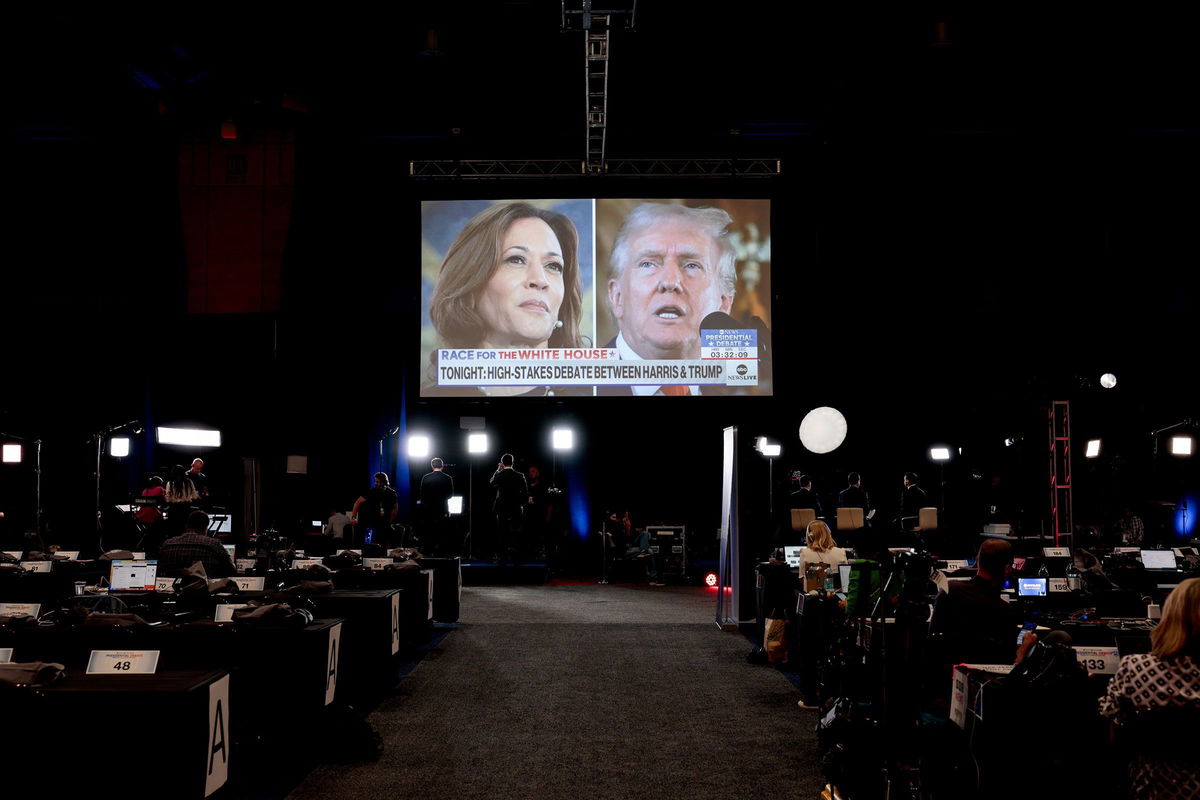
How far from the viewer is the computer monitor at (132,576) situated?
6.24m

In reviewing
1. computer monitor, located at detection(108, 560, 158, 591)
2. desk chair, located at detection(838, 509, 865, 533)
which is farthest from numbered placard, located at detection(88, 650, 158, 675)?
desk chair, located at detection(838, 509, 865, 533)

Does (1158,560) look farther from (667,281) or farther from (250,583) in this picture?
(250,583)

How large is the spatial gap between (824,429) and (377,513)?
5602 mm

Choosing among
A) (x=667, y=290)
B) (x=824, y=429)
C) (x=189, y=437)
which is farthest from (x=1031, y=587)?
(x=189, y=437)

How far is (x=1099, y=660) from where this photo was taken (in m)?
3.54

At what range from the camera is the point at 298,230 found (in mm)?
12164

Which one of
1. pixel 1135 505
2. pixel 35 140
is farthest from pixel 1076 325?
pixel 35 140

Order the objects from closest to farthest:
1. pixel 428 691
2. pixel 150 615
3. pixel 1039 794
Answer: pixel 1039 794
pixel 150 615
pixel 428 691

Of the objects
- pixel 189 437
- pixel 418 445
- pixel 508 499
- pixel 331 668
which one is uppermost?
pixel 189 437

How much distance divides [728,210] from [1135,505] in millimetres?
8774

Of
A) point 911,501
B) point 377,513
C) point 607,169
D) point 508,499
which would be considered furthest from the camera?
point 911,501

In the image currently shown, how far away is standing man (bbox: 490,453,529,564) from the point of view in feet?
41.9

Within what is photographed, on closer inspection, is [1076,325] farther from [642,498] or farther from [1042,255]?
[642,498]

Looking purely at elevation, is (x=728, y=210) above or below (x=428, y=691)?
above
